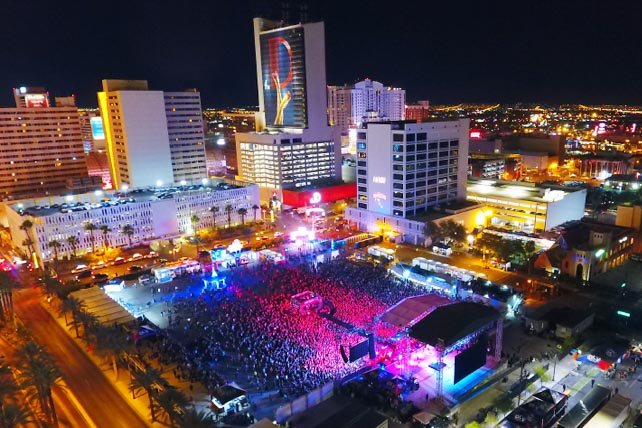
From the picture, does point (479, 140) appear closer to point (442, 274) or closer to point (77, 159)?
point (442, 274)

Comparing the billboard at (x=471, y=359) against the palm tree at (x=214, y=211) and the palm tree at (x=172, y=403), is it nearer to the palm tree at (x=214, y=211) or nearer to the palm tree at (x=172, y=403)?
the palm tree at (x=172, y=403)

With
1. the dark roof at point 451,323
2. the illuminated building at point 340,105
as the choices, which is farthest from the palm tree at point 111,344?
the illuminated building at point 340,105

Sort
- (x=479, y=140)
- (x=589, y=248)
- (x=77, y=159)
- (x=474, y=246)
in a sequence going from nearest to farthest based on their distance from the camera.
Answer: (x=589, y=248), (x=474, y=246), (x=77, y=159), (x=479, y=140)

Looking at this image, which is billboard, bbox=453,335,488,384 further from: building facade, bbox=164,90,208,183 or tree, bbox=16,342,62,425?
building facade, bbox=164,90,208,183

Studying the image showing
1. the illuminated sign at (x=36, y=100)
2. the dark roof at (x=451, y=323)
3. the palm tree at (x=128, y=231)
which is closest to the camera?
the dark roof at (x=451, y=323)

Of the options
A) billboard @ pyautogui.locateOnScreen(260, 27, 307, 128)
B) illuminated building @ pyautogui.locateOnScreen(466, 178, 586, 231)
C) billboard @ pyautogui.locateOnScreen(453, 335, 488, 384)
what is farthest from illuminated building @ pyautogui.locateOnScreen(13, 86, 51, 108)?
billboard @ pyautogui.locateOnScreen(453, 335, 488, 384)

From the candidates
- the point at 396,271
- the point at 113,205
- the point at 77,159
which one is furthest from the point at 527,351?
the point at 77,159
